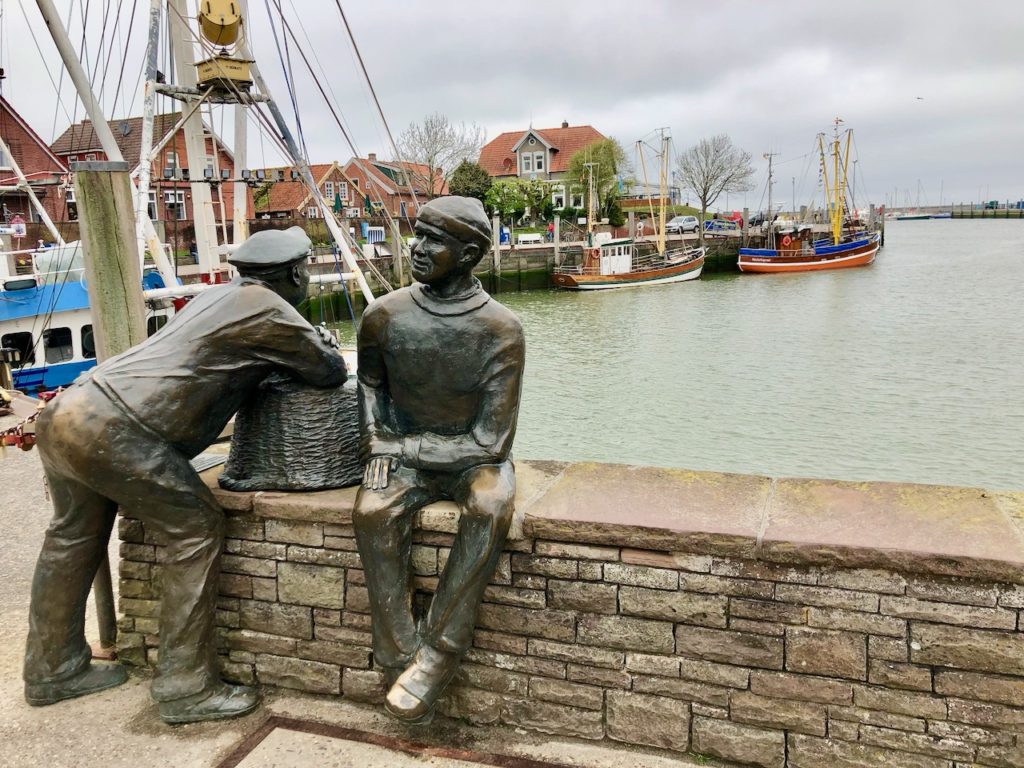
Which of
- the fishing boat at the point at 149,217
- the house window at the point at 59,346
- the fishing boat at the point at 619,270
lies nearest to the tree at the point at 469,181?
the fishing boat at the point at 619,270

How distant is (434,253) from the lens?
2.87 metres

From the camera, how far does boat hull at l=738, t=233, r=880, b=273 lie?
42.7m

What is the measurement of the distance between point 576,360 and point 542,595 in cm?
1663

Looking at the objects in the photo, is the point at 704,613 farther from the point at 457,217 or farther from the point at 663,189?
the point at 663,189

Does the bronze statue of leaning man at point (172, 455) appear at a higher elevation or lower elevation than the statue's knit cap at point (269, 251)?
lower

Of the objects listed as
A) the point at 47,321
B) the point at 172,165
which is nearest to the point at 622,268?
the point at 172,165

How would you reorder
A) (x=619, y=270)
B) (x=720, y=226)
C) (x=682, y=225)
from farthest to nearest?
1. (x=720, y=226)
2. (x=682, y=225)
3. (x=619, y=270)

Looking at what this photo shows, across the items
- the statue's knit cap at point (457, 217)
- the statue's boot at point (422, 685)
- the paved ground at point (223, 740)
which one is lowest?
the paved ground at point (223, 740)

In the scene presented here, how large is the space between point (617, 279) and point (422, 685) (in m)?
33.9

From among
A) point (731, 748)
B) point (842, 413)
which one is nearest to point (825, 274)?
point (842, 413)

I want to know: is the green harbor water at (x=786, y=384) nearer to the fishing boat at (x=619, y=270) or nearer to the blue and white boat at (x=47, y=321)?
the fishing boat at (x=619, y=270)

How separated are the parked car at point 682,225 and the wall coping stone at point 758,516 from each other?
50898 millimetres

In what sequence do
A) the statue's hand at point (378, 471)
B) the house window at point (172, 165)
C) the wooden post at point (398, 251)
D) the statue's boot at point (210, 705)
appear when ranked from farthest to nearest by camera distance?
the wooden post at point (398, 251) < the house window at point (172, 165) < the statue's boot at point (210, 705) < the statue's hand at point (378, 471)

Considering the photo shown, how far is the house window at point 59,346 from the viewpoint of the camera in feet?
45.8
